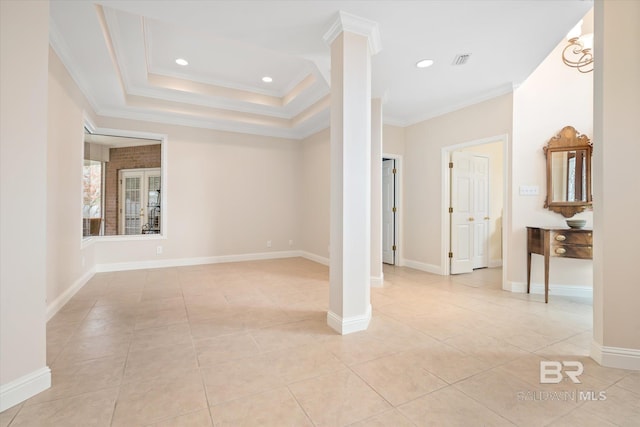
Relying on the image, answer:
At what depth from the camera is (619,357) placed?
6.62 ft

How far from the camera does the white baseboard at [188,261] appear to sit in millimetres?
4950

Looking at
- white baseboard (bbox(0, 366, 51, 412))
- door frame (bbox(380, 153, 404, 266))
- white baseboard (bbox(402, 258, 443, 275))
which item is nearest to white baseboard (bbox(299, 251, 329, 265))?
door frame (bbox(380, 153, 404, 266))

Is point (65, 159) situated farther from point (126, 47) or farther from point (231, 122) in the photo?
point (231, 122)

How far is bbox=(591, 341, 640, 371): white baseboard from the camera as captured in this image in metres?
1.99

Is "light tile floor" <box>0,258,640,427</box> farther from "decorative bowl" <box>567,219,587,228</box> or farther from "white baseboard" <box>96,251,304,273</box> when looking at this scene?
"white baseboard" <box>96,251,304,273</box>

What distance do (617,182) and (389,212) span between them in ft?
12.8

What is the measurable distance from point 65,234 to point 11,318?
228 centimetres

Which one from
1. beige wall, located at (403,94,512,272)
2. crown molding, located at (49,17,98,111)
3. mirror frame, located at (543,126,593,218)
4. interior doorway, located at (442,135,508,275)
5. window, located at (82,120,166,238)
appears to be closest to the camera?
crown molding, located at (49,17,98,111)

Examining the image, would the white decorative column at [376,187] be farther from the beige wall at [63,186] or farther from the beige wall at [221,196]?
the beige wall at [63,186]

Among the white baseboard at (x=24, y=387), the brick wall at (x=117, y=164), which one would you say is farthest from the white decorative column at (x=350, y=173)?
the brick wall at (x=117, y=164)

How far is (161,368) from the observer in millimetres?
1999

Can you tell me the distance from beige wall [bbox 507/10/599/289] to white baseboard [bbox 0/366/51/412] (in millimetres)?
4782

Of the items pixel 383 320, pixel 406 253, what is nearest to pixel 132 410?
pixel 383 320

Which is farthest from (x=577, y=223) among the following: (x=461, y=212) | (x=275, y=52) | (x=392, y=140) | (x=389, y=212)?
(x=275, y=52)
